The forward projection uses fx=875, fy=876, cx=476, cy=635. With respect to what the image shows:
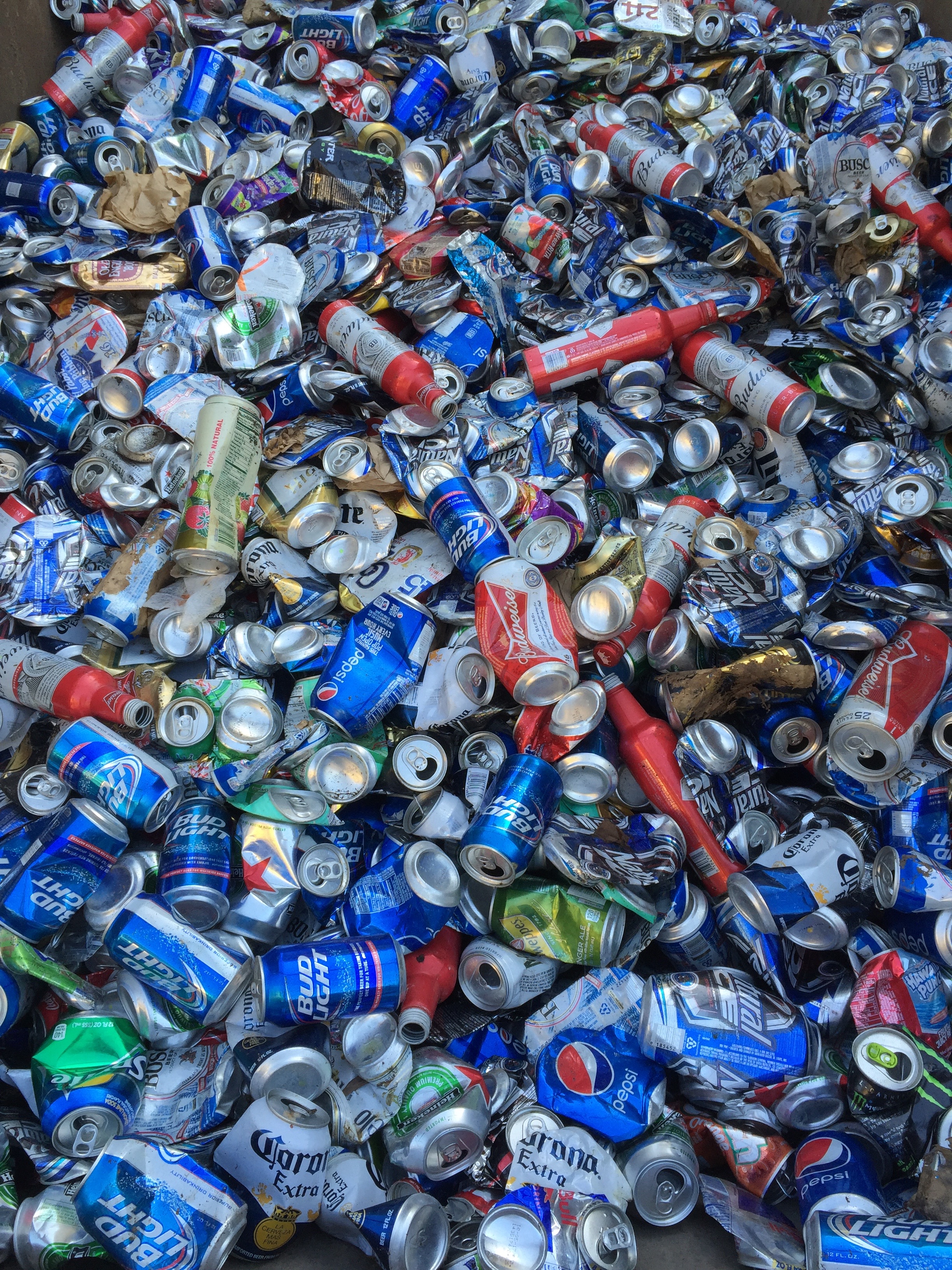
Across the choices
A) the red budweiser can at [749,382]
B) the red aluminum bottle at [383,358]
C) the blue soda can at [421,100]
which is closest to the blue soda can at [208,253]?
the red aluminum bottle at [383,358]

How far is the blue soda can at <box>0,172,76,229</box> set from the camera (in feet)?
7.40

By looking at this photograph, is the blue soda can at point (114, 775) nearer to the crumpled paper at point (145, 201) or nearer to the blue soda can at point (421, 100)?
the crumpled paper at point (145, 201)

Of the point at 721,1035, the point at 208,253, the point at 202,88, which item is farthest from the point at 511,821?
the point at 202,88

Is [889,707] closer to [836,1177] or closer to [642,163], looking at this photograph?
[836,1177]

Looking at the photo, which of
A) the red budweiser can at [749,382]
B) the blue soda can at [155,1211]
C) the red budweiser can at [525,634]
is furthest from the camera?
the red budweiser can at [749,382]

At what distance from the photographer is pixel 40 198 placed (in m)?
2.25

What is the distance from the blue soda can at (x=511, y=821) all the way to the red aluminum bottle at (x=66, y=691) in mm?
649

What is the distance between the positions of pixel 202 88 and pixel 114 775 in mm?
2072

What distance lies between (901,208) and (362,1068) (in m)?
2.23

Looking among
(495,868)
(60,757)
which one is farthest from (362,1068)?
(60,757)

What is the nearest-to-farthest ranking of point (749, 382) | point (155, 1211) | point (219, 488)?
point (155, 1211) < point (219, 488) < point (749, 382)

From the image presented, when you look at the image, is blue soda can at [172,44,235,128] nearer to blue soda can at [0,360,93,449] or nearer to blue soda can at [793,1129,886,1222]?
blue soda can at [0,360,93,449]

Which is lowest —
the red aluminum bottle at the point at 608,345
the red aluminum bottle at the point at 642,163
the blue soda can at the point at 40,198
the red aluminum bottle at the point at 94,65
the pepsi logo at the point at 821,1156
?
the pepsi logo at the point at 821,1156

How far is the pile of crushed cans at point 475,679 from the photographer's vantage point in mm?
1229
